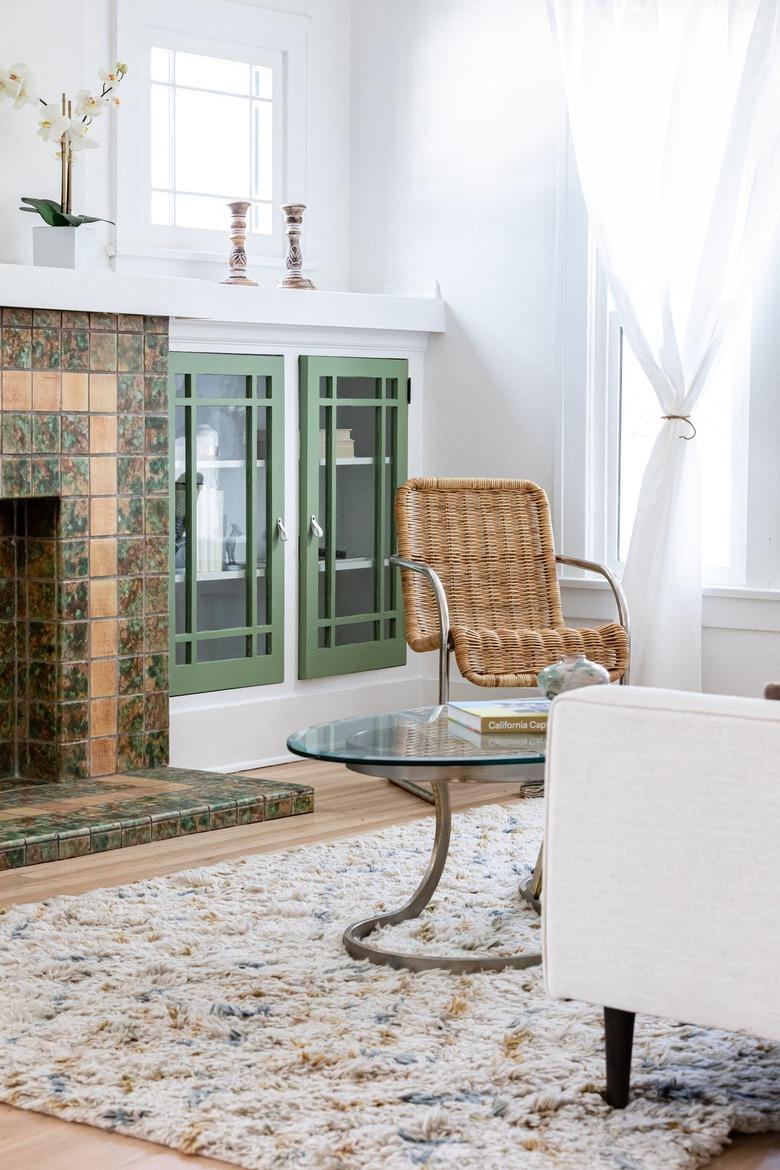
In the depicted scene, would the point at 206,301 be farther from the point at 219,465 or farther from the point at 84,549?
the point at 84,549

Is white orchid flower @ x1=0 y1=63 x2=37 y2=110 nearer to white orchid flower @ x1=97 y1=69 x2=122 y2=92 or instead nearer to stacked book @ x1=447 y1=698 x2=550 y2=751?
white orchid flower @ x1=97 y1=69 x2=122 y2=92

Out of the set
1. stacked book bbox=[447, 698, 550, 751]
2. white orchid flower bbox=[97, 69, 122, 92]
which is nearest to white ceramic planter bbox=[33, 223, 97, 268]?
white orchid flower bbox=[97, 69, 122, 92]

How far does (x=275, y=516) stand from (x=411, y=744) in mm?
2073

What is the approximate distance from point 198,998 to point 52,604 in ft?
5.90

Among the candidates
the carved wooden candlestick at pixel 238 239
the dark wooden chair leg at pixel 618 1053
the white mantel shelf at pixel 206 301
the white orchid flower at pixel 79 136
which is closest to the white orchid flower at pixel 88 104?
the white orchid flower at pixel 79 136

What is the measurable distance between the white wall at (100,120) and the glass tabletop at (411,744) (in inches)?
83.8

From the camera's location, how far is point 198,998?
8.79ft

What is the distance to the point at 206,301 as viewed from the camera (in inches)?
178

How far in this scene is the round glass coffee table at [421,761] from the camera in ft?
9.01

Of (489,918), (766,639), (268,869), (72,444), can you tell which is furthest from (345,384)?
(489,918)

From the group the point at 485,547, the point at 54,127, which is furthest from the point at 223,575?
the point at 54,127

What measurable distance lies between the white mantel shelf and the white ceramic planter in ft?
0.26

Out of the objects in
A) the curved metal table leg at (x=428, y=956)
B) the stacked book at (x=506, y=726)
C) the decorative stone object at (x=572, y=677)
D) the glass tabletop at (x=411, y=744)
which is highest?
Result: the decorative stone object at (x=572, y=677)

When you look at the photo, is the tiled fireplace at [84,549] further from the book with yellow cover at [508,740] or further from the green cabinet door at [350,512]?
the book with yellow cover at [508,740]
